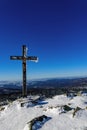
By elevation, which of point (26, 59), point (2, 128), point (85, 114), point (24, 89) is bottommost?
point (2, 128)

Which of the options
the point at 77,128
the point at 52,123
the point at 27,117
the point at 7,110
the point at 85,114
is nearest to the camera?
the point at 77,128

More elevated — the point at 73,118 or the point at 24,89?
the point at 24,89

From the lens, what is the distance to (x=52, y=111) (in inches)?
488

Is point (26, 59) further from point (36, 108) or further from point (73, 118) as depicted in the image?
point (73, 118)

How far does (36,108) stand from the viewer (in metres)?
14.2

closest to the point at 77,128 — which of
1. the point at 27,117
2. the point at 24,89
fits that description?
the point at 27,117

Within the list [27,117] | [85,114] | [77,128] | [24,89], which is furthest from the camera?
[24,89]

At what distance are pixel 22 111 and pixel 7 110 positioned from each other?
1640 mm

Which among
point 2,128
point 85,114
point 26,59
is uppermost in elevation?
point 26,59

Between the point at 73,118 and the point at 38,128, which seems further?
the point at 73,118

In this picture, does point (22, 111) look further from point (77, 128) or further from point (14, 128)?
point (77, 128)

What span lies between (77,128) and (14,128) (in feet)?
12.2

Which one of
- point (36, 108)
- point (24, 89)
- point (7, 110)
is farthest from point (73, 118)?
point (24, 89)

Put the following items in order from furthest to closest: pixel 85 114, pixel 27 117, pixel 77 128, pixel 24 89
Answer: pixel 24 89 < pixel 27 117 < pixel 85 114 < pixel 77 128
